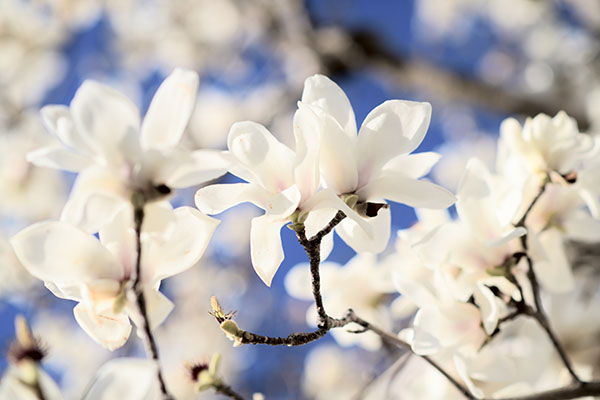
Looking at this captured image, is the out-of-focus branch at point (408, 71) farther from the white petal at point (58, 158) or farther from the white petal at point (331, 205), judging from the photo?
the white petal at point (58, 158)

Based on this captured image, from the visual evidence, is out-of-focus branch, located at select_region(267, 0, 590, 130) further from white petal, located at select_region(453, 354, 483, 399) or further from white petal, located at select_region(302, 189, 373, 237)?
white petal, located at select_region(302, 189, 373, 237)

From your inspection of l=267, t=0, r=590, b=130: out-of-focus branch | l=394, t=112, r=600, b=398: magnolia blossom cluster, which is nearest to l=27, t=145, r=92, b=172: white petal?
l=394, t=112, r=600, b=398: magnolia blossom cluster

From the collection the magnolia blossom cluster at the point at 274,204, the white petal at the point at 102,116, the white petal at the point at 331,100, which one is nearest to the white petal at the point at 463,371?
the magnolia blossom cluster at the point at 274,204

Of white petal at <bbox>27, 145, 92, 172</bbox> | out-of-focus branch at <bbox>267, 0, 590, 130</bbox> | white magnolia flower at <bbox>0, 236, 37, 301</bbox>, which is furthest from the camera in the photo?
white magnolia flower at <bbox>0, 236, 37, 301</bbox>

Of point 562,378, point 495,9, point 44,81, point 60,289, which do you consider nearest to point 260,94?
point 44,81

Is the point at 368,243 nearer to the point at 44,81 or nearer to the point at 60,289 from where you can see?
the point at 60,289

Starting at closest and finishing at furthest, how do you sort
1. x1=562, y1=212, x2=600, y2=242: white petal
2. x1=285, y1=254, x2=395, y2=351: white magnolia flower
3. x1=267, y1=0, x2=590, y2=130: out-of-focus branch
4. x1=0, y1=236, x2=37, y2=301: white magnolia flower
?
x1=562, y1=212, x2=600, y2=242: white petal < x1=285, y1=254, x2=395, y2=351: white magnolia flower < x1=267, y1=0, x2=590, y2=130: out-of-focus branch < x1=0, y1=236, x2=37, y2=301: white magnolia flower

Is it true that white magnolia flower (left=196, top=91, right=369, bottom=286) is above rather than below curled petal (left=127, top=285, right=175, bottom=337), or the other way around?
above

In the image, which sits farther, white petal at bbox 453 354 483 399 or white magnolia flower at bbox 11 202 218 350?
white petal at bbox 453 354 483 399

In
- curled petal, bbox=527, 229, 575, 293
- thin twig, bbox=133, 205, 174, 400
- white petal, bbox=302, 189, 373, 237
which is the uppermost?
white petal, bbox=302, 189, 373, 237
